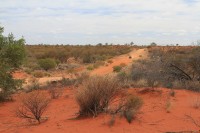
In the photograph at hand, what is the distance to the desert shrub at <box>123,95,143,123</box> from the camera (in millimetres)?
10820

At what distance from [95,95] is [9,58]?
8233 mm

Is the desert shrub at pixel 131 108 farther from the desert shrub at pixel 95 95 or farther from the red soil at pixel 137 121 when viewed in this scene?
the desert shrub at pixel 95 95

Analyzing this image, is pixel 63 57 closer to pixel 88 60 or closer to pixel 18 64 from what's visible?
pixel 88 60

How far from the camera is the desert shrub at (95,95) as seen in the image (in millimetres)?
11625

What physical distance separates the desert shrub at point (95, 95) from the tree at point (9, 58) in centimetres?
681

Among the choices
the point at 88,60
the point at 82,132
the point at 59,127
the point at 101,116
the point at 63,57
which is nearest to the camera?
the point at 82,132

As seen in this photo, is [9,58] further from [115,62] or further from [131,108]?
[115,62]

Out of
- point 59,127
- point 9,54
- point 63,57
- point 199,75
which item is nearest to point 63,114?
point 59,127

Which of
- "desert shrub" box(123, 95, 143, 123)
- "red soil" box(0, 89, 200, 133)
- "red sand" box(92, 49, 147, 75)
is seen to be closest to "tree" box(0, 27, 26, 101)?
"red soil" box(0, 89, 200, 133)

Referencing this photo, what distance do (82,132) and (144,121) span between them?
2.18 m

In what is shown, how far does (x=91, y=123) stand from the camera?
35.1 ft

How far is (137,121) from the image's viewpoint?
10.9 meters

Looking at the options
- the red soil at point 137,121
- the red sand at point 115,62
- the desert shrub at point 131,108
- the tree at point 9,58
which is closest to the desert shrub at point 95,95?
the red soil at point 137,121

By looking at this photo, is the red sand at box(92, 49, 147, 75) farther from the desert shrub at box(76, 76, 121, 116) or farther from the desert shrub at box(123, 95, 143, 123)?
the desert shrub at box(123, 95, 143, 123)
